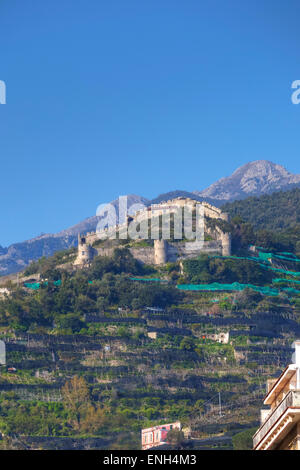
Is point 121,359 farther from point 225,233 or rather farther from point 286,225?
point 286,225

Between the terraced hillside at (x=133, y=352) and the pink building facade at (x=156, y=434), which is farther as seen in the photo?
the terraced hillside at (x=133, y=352)

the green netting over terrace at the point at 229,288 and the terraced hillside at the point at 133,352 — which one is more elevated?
the green netting over terrace at the point at 229,288

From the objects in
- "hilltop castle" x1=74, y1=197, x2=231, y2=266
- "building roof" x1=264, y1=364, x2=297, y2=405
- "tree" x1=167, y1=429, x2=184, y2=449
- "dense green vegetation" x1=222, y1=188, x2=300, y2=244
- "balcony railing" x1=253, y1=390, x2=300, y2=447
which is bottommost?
"tree" x1=167, y1=429, x2=184, y2=449

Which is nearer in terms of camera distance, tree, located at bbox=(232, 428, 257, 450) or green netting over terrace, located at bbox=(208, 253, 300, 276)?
tree, located at bbox=(232, 428, 257, 450)

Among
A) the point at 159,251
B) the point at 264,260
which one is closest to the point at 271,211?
the point at 264,260

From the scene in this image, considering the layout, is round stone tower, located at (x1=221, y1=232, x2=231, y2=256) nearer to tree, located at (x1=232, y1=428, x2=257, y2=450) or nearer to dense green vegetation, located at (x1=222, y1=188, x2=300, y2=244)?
dense green vegetation, located at (x1=222, y1=188, x2=300, y2=244)

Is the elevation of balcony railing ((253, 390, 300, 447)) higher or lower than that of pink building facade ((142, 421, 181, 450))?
higher

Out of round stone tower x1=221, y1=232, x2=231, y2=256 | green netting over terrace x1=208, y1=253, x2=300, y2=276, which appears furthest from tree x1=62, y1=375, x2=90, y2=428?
round stone tower x1=221, y1=232, x2=231, y2=256

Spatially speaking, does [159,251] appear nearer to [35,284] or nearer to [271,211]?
[35,284]

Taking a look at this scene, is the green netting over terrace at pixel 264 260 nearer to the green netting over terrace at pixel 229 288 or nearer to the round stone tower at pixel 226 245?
the round stone tower at pixel 226 245

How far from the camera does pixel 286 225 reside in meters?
111

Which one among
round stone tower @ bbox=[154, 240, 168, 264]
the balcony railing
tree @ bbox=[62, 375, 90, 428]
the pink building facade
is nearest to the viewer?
the balcony railing

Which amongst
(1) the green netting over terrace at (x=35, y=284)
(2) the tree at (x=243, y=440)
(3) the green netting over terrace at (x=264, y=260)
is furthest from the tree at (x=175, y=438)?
(3) the green netting over terrace at (x=264, y=260)
